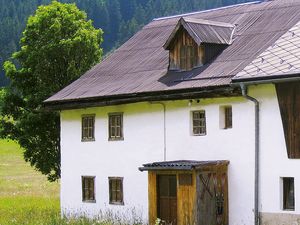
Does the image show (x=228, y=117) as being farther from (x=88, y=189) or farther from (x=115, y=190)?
(x=88, y=189)

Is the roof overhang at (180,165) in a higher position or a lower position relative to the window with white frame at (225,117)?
lower

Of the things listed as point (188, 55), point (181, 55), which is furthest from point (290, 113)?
point (181, 55)

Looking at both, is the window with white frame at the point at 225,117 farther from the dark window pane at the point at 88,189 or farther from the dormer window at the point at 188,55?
the dark window pane at the point at 88,189

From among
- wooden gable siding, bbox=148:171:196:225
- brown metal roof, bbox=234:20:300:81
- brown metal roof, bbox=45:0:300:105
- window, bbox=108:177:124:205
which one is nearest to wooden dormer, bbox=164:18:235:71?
brown metal roof, bbox=45:0:300:105

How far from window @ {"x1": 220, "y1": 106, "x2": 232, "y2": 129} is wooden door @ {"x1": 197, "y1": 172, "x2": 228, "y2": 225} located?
5.38 feet

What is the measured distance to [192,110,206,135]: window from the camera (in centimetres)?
2731

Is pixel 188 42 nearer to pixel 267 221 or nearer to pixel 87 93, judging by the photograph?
pixel 87 93

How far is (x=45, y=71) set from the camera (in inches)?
1549

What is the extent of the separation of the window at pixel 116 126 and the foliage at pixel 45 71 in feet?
28.2

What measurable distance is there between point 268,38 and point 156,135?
5.20 metres

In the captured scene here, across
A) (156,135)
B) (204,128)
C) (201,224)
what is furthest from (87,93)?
(201,224)

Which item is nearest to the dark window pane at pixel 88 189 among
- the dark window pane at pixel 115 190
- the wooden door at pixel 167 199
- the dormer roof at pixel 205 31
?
the dark window pane at pixel 115 190

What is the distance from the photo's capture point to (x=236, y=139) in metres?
26.0

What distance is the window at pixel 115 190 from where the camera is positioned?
30375mm
